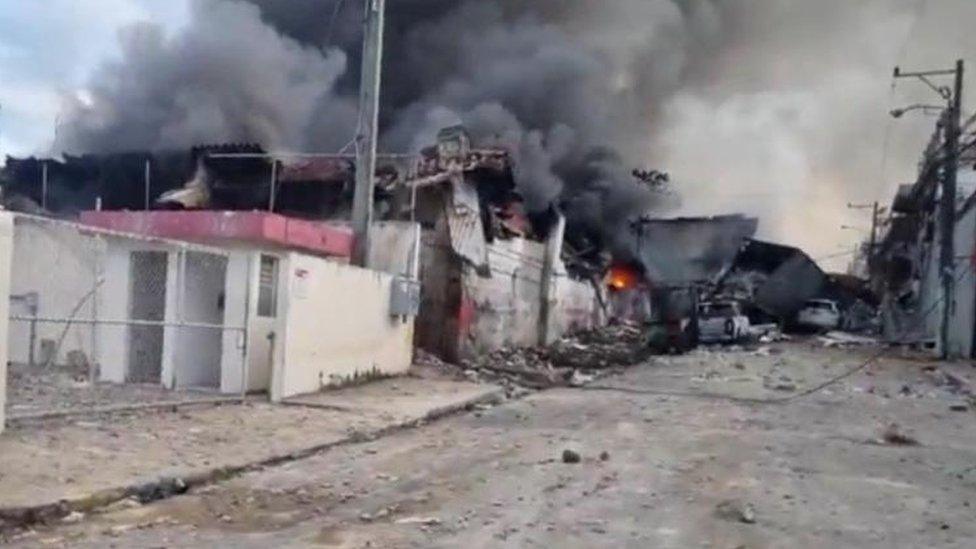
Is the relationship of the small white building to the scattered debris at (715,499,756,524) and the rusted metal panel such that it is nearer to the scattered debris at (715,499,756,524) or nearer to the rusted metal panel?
the rusted metal panel

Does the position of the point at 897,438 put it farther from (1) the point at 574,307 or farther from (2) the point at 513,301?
(1) the point at 574,307

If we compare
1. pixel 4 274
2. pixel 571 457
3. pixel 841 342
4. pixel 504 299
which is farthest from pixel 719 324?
pixel 4 274

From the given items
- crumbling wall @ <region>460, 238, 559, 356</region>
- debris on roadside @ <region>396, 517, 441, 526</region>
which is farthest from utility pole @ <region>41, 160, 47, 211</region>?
debris on roadside @ <region>396, 517, 441, 526</region>

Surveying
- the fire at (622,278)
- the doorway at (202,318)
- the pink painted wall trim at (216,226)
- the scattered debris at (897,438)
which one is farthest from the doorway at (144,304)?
the fire at (622,278)

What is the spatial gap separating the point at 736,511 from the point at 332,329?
26.5ft

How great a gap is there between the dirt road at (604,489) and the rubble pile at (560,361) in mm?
4304

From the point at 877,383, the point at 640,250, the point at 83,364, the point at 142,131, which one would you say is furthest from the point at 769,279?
the point at 83,364

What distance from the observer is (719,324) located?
29375 mm

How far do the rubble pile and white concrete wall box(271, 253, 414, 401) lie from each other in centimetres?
186

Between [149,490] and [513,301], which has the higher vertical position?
[513,301]

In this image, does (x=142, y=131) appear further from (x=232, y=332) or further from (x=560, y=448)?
(x=560, y=448)

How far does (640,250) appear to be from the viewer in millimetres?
37000

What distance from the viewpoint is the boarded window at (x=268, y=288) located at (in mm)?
12094

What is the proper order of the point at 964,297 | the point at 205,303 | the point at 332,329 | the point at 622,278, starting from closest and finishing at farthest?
the point at 205,303 < the point at 332,329 < the point at 964,297 < the point at 622,278
